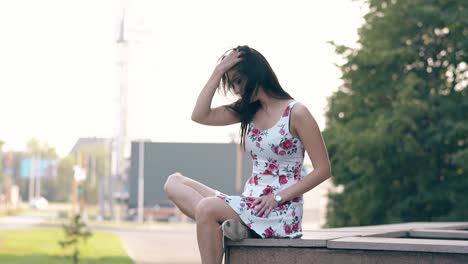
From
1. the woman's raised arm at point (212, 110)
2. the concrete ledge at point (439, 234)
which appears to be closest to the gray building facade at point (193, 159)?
the concrete ledge at point (439, 234)

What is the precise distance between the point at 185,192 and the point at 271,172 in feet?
1.47

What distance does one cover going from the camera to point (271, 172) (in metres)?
5.32

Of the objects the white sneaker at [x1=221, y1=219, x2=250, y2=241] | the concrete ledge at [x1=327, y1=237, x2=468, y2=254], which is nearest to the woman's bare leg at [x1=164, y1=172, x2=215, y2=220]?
the white sneaker at [x1=221, y1=219, x2=250, y2=241]

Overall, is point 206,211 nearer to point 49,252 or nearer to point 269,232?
point 269,232

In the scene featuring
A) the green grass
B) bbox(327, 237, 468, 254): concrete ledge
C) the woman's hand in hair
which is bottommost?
the green grass

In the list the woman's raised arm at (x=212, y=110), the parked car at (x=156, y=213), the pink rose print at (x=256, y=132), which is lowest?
the parked car at (x=156, y=213)

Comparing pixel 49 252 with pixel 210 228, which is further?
pixel 49 252

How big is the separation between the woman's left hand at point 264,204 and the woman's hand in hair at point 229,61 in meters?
0.65

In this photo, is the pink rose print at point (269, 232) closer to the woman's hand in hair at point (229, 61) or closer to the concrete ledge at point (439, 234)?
the woman's hand in hair at point (229, 61)

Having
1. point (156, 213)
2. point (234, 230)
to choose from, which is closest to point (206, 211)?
point (234, 230)

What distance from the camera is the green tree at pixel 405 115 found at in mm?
19719

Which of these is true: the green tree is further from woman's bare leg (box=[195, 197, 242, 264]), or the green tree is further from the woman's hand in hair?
woman's bare leg (box=[195, 197, 242, 264])

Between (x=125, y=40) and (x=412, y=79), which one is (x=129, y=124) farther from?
(x=412, y=79)

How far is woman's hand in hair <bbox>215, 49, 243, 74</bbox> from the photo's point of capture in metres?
5.27
